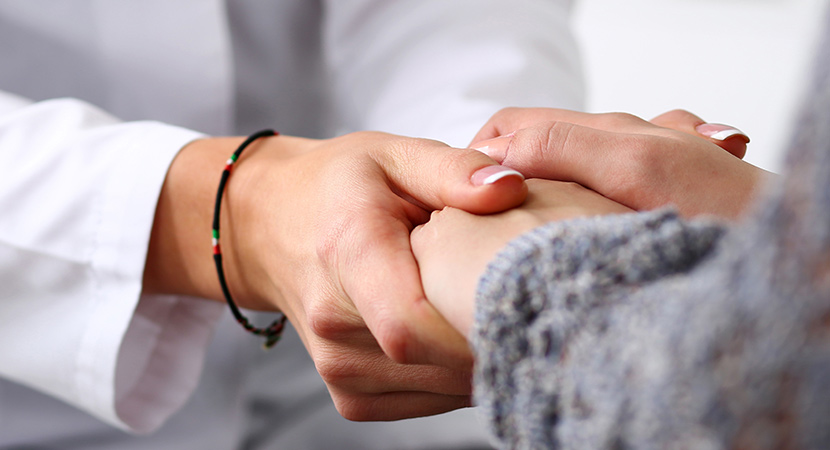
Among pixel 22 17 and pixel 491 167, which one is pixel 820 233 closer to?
pixel 491 167

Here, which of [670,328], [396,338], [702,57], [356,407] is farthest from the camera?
[702,57]

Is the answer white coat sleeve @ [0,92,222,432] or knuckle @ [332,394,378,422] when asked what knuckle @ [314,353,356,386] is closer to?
knuckle @ [332,394,378,422]

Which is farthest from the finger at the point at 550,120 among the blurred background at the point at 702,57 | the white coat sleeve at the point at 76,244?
the blurred background at the point at 702,57

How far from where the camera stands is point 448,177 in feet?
0.99

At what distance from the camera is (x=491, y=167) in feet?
0.98

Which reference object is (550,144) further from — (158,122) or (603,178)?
(158,122)

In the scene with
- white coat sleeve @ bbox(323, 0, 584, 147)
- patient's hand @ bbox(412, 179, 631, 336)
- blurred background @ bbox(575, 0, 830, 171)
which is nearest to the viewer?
patient's hand @ bbox(412, 179, 631, 336)

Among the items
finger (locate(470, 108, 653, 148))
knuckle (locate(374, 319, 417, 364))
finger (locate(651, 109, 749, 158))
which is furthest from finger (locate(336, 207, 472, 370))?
finger (locate(651, 109, 749, 158))

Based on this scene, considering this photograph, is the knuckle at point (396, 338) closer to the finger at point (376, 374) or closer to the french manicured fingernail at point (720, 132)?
the finger at point (376, 374)

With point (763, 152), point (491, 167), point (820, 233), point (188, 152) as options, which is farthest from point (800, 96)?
point (763, 152)

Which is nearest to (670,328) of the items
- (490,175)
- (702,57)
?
(490,175)

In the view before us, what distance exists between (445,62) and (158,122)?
26 cm

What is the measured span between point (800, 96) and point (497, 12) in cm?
50

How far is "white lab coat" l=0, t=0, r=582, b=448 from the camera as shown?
448 millimetres
